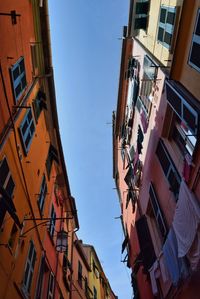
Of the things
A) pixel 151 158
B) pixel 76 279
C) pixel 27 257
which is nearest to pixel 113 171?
pixel 76 279

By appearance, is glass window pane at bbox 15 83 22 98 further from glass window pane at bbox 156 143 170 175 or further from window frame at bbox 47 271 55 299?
window frame at bbox 47 271 55 299

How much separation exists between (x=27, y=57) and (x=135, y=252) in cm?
1211

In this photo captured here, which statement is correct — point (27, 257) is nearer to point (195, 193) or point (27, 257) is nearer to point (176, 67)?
point (195, 193)

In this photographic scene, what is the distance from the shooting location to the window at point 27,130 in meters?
9.86

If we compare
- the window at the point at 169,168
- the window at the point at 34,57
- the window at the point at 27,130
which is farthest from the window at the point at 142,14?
the window at the point at 27,130

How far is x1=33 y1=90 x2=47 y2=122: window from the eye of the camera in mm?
11805

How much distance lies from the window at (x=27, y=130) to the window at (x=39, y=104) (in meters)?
0.72

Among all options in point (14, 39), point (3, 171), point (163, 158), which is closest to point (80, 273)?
point (163, 158)

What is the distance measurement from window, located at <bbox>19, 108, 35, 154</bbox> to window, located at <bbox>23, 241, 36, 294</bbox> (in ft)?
12.1

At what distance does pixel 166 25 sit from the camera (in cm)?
1062

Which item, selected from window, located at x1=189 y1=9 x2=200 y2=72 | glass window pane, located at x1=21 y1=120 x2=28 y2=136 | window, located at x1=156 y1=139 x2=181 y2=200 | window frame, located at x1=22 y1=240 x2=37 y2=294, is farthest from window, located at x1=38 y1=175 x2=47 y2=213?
window, located at x1=189 y1=9 x2=200 y2=72

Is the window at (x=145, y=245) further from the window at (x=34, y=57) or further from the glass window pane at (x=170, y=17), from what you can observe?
the glass window pane at (x=170, y=17)

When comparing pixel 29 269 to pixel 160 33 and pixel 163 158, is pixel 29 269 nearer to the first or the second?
pixel 163 158

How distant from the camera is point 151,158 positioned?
12.5 meters
